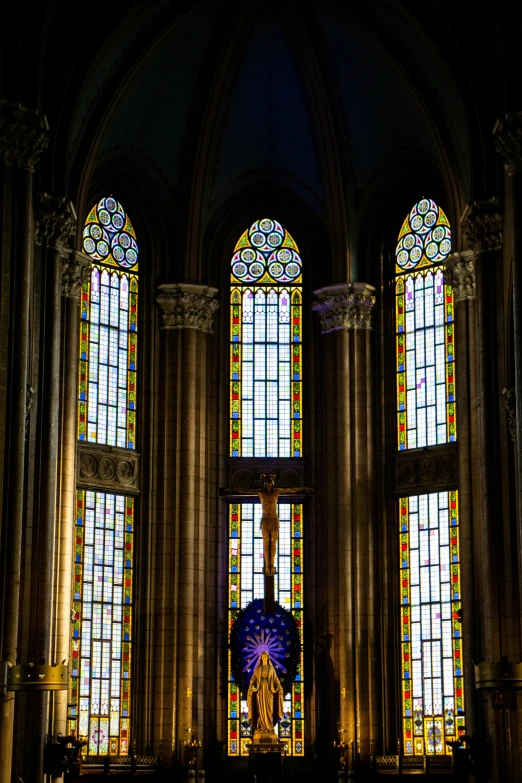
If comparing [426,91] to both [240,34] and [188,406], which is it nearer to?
[240,34]

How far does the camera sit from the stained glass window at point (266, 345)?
40.8 metres

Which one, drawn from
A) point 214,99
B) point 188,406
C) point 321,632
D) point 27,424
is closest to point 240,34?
point 214,99

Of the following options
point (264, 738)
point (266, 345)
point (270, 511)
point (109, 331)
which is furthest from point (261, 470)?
point (264, 738)

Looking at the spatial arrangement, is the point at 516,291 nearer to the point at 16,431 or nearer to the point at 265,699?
the point at 16,431

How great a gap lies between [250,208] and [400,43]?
639cm

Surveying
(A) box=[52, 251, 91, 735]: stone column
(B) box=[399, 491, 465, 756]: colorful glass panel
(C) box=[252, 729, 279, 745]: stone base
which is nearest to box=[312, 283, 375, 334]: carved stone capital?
(B) box=[399, 491, 465, 756]: colorful glass panel

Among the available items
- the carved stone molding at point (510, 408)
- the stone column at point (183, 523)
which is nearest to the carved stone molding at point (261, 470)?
the stone column at point (183, 523)

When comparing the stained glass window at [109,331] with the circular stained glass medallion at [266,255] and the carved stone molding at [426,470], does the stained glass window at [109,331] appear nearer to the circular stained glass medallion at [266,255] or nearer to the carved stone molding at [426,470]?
the circular stained glass medallion at [266,255]

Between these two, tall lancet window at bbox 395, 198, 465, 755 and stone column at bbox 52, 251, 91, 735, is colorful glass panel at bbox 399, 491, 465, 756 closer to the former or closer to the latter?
tall lancet window at bbox 395, 198, 465, 755

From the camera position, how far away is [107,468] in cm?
3900

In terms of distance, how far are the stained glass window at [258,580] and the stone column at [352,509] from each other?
3.30ft

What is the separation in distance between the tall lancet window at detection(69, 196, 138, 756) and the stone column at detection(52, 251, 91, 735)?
1.23 meters

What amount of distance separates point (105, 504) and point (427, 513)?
7.71 meters

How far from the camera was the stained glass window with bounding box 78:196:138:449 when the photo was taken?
129 ft
